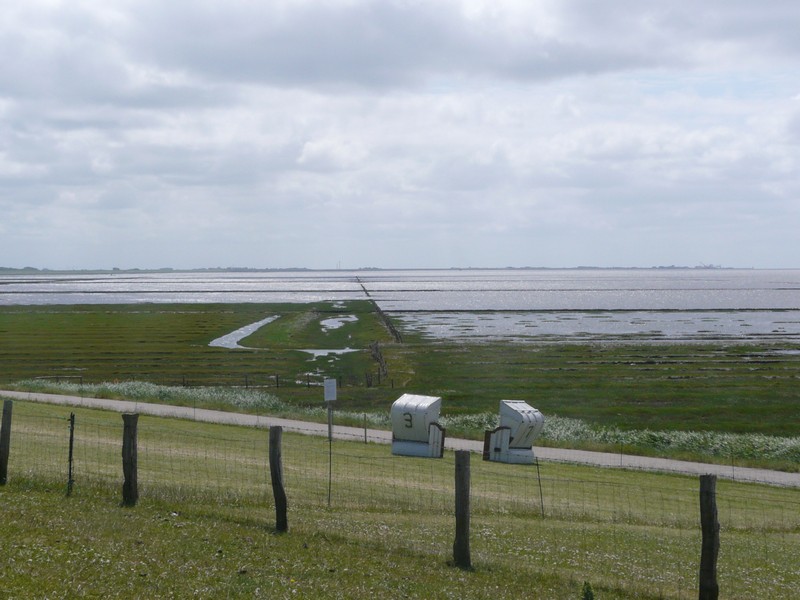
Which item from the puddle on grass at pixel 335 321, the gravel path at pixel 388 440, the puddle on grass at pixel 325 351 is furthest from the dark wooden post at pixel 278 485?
the puddle on grass at pixel 335 321

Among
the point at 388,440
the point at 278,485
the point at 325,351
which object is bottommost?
the point at 388,440

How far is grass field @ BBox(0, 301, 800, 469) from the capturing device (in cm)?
4797

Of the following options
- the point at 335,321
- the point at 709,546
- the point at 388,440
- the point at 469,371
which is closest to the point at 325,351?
the point at 469,371

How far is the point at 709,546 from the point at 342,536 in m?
5.68

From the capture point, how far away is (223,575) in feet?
35.0

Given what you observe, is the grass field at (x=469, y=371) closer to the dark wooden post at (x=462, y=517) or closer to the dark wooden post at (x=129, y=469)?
the dark wooden post at (x=462, y=517)

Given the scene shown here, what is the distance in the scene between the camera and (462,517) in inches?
474

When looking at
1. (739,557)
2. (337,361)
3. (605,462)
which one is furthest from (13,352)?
(739,557)

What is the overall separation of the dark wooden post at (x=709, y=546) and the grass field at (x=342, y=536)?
19.9 inches

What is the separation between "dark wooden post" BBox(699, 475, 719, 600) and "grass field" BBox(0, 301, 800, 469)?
2614 centimetres

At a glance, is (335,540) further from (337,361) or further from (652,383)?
(337,361)

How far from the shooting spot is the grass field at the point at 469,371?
48.0 meters

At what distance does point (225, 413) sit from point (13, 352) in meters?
45.5

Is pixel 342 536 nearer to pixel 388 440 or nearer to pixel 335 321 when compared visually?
pixel 388 440
